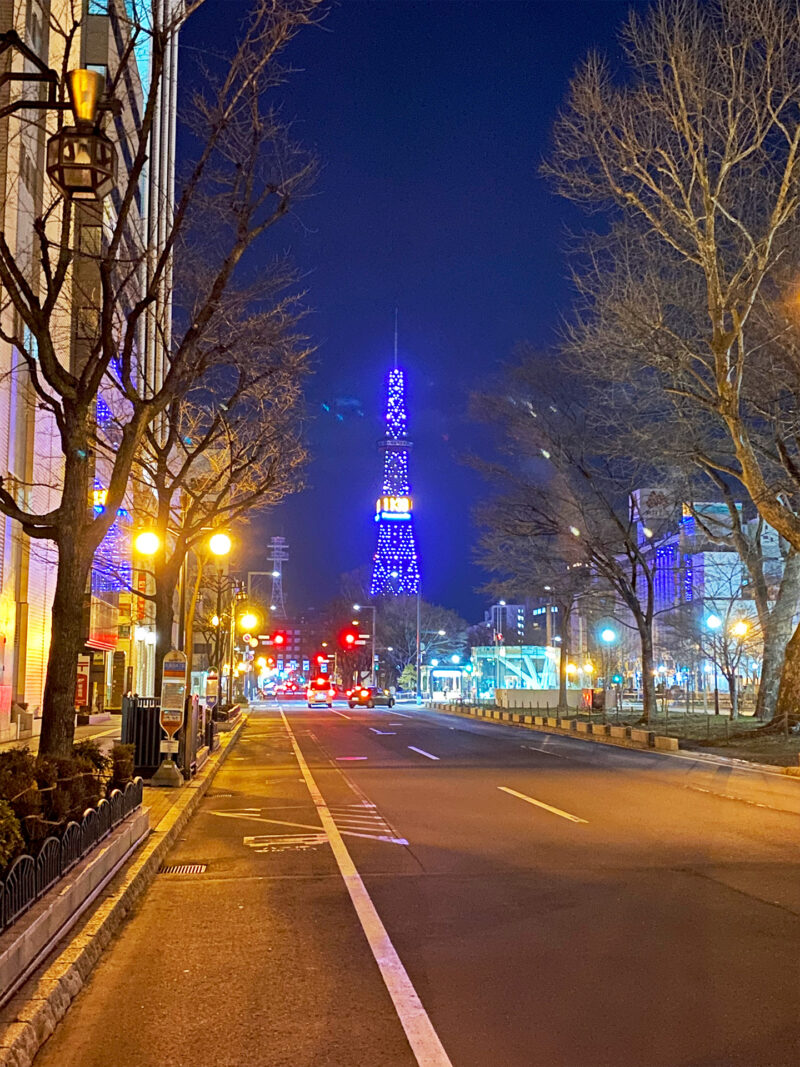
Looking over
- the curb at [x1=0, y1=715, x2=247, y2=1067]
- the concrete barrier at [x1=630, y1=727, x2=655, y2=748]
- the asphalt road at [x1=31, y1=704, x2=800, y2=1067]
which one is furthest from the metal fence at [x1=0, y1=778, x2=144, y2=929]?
the concrete barrier at [x1=630, y1=727, x2=655, y2=748]

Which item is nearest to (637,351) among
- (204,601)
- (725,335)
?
(725,335)

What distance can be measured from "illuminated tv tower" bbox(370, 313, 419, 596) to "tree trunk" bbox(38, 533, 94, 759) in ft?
448

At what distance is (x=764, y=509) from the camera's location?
24844 mm

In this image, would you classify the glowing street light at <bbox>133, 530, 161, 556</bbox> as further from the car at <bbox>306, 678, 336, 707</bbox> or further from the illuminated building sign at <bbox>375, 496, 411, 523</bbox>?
the illuminated building sign at <bbox>375, 496, 411, 523</bbox>

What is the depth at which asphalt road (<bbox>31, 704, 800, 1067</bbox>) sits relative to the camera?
5.31 metres

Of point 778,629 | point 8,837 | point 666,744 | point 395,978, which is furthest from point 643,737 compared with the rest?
point 8,837

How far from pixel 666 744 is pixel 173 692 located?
16.8 m

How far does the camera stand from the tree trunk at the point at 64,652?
418 inches

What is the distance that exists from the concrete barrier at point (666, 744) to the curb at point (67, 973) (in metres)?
20.8

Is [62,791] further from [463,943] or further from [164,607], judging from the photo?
[164,607]

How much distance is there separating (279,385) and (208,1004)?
1688 cm

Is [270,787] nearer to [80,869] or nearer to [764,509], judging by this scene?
[80,869]

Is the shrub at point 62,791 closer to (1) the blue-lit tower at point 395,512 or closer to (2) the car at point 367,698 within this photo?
(2) the car at point 367,698

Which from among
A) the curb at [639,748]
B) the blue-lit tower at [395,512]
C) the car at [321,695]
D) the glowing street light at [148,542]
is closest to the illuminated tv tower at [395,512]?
the blue-lit tower at [395,512]
